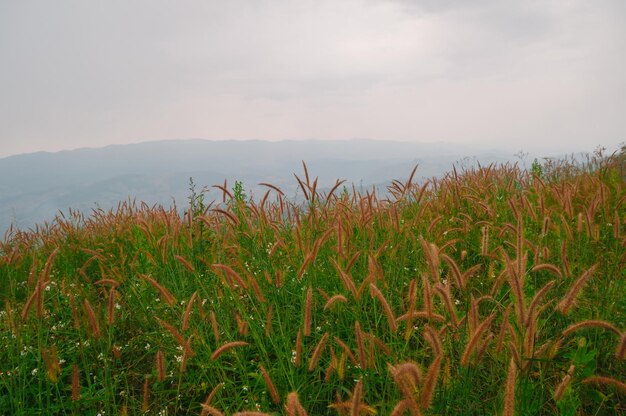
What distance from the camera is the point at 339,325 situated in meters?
2.92

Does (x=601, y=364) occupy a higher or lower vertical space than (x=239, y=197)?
lower

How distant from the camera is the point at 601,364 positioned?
2561 millimetres

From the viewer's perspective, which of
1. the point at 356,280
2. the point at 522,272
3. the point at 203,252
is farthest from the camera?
the point at 203,252

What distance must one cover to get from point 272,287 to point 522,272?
1646 millimetres

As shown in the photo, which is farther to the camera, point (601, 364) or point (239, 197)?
point (239, 197)

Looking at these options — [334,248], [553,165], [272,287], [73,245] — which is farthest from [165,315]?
[553,165]

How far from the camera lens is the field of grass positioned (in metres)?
1.94

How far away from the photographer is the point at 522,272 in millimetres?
1641

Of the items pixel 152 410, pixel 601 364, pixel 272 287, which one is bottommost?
pixel 152 410

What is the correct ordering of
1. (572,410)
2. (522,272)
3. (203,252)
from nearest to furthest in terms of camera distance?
1. (522,272)
2. (572,410)
3. (203,252)

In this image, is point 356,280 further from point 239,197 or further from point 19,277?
point 19,277

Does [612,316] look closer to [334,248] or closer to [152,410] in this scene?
[334,248]

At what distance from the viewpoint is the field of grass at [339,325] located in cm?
194

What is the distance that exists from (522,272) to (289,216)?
112 inches
